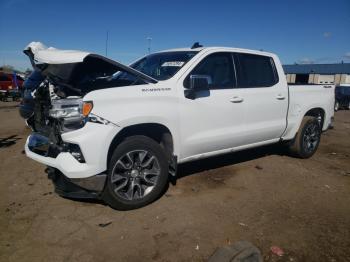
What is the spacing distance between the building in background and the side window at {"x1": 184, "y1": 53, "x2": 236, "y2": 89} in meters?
45.2

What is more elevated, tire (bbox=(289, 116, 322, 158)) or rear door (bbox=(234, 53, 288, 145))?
rear door (bbox=(234, 53, 288, 145))

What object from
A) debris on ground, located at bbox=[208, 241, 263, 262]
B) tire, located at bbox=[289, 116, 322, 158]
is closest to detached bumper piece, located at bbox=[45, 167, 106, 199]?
debris on ground, located at bbox=[208, 241, 263, 262]

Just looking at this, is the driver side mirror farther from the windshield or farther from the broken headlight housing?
the broken headlight housing

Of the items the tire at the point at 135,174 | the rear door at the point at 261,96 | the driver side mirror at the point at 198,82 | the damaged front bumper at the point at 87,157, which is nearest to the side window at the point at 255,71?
the rear door at the point at 261,96

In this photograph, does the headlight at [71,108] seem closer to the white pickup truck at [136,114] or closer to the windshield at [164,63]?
the white pickup truck at [136,114]

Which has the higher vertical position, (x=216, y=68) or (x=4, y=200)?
(x=216, y=68)

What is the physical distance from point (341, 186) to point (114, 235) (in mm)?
3640

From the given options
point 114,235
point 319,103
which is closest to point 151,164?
point 114,235

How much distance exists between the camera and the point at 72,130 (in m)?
3.40

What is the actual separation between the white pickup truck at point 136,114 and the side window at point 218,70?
1cm

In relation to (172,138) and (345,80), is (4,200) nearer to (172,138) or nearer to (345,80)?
(172,138)

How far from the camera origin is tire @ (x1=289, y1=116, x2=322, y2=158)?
602cm

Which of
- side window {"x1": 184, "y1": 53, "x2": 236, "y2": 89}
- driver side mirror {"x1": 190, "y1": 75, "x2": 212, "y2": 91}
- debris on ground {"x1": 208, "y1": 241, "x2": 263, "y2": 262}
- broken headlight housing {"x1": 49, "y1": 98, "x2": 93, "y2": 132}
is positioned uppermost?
side window {"x1": 184, "y1": 53, "x2": 236, "y2": 89}

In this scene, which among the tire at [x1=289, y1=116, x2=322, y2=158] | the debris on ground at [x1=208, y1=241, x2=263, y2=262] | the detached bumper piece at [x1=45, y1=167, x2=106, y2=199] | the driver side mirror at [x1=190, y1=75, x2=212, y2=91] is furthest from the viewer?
the tire at [x1=289, y1=116, x2=322, y2=158]
